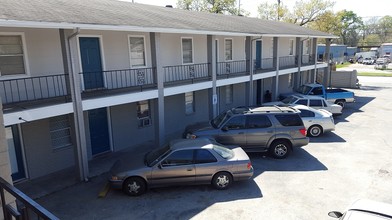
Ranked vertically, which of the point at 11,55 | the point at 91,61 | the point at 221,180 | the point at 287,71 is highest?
the point at 11,55

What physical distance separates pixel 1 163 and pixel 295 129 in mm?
10440

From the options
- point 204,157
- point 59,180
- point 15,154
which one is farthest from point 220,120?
point 15,154

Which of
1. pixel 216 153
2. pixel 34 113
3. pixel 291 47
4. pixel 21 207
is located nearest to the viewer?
pixel 21 207

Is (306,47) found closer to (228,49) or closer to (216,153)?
(228,49)

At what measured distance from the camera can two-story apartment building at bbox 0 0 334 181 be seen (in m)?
8.83

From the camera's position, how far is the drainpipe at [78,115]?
8927mm

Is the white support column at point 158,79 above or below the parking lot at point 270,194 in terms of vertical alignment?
above

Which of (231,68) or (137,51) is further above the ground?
(137,51)

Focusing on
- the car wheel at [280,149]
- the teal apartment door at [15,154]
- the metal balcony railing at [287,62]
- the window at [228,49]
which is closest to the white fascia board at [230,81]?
the window at [228,49]

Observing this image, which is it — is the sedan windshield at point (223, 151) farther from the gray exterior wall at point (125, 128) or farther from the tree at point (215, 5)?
the tree at point (215, 5)

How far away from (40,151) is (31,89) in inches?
87.1

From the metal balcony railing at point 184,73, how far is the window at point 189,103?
44.9 inches

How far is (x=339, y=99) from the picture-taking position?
20844 mm

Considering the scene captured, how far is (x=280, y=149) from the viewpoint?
38.4 ft
